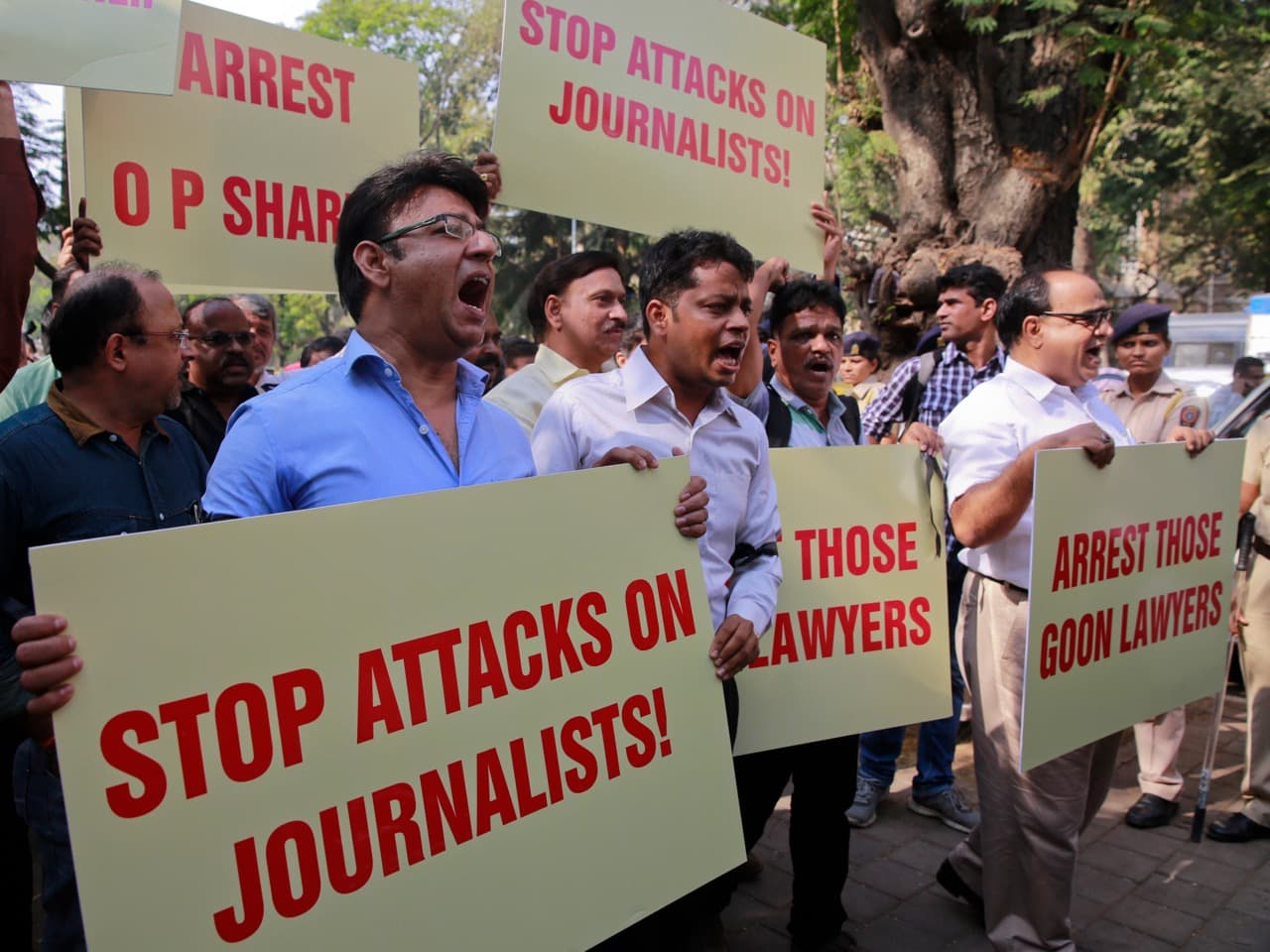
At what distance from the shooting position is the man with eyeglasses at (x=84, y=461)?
221 centimetres

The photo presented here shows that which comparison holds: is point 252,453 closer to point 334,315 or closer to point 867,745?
point 867,745

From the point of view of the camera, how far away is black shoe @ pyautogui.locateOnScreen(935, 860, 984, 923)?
133 inches

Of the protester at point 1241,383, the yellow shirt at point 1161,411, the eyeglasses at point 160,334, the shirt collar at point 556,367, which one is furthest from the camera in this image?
the protester at point 1241,383

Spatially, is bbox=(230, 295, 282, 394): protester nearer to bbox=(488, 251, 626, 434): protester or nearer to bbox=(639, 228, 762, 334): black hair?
bbox=(488, 251, 626, 434): protester

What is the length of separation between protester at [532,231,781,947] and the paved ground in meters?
0.92

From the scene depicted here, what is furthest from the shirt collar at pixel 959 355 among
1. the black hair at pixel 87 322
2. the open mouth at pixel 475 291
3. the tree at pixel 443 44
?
the tree at pixel 443 44

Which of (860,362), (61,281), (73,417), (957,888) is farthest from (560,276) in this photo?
(860,362)

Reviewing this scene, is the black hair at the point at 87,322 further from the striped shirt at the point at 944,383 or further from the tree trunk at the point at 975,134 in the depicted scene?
the tree trunk at the point at 975,134

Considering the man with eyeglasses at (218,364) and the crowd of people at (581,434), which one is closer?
the crowd of people at (581,434)

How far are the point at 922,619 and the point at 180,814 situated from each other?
2.47 metres

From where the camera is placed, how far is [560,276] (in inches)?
153

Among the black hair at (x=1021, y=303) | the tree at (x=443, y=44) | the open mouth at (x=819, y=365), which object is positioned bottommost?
the open mouth at (x=819, y=365)

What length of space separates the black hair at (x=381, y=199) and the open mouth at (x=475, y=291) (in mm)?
150

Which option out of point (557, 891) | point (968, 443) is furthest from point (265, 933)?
point (968, 443)
